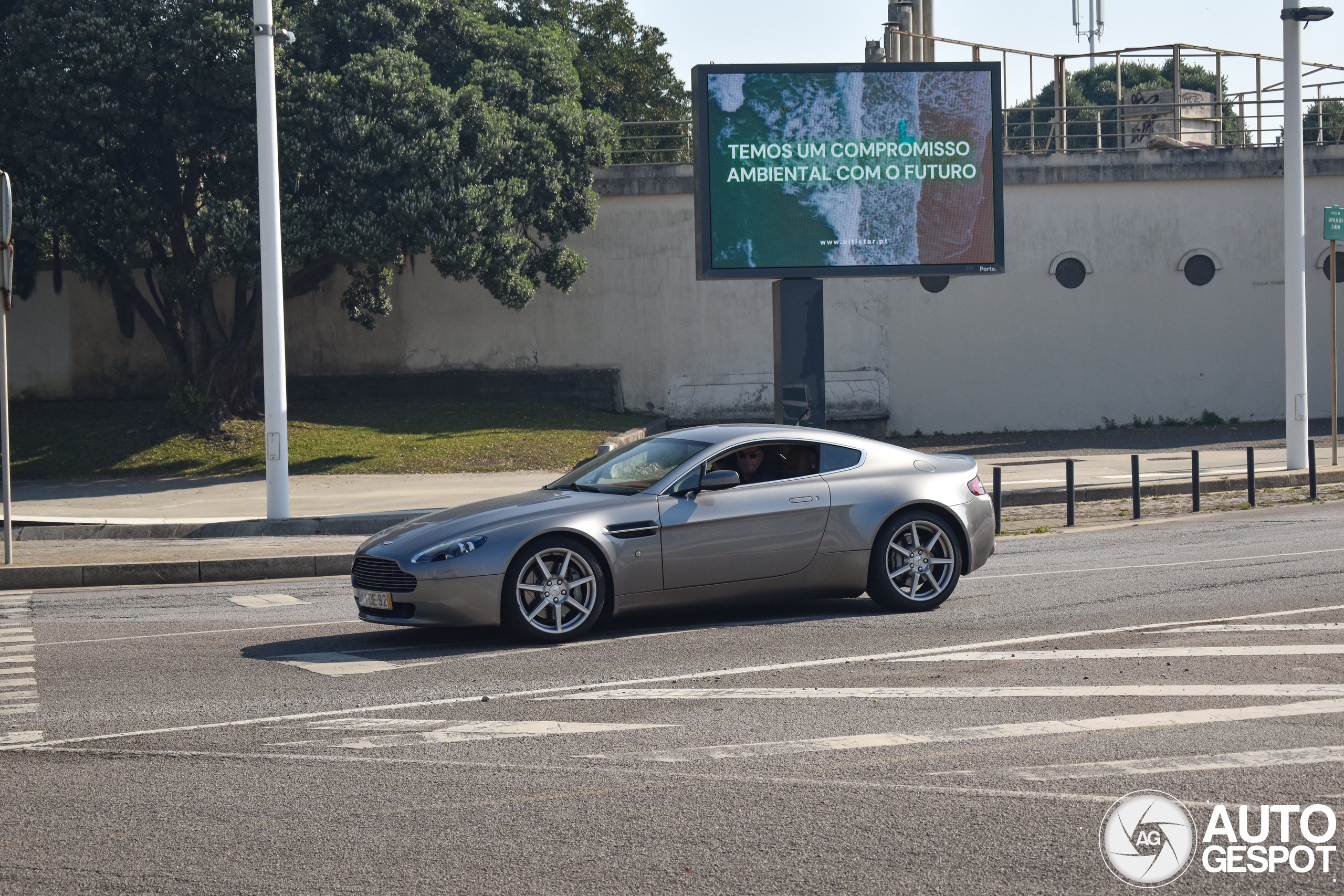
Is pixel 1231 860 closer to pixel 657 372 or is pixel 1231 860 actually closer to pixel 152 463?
pixel 152 463

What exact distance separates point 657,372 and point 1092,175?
10.5 meters

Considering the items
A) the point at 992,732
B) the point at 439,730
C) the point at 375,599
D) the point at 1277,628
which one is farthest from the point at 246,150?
the point at 992,732

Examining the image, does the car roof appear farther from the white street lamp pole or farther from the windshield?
the white street lamp pole

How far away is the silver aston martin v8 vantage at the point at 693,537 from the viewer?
8.00m

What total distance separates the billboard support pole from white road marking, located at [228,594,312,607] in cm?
863

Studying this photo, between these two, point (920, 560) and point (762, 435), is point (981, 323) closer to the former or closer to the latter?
point (920, 560)

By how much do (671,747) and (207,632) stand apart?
4.68 metres

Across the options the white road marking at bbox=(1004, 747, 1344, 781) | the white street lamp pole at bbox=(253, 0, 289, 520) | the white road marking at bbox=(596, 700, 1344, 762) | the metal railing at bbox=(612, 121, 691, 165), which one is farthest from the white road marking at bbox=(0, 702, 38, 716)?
the metal railing at bbox=(612, 121, 691, 165)

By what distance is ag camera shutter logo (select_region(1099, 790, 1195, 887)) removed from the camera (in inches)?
167

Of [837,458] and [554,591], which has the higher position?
[837,458]

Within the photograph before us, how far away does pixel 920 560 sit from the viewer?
9188mm

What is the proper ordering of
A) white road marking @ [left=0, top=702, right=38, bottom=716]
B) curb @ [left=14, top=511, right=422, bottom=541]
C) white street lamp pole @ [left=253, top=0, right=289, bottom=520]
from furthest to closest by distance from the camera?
curb @ [left=14, top=511, right=422, bottom=541]
white street lamp pole @ [left=253, top=0, right=289, bottom=520]
white road marking @ [left=0, top=702, right=38, bottom=716]

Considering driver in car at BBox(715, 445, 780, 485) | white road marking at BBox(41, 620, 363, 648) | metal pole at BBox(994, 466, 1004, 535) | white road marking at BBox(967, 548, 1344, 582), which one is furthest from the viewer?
metal pole at BBox(994, 466, 1004, 535)

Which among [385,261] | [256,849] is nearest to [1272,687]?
[256,849]
